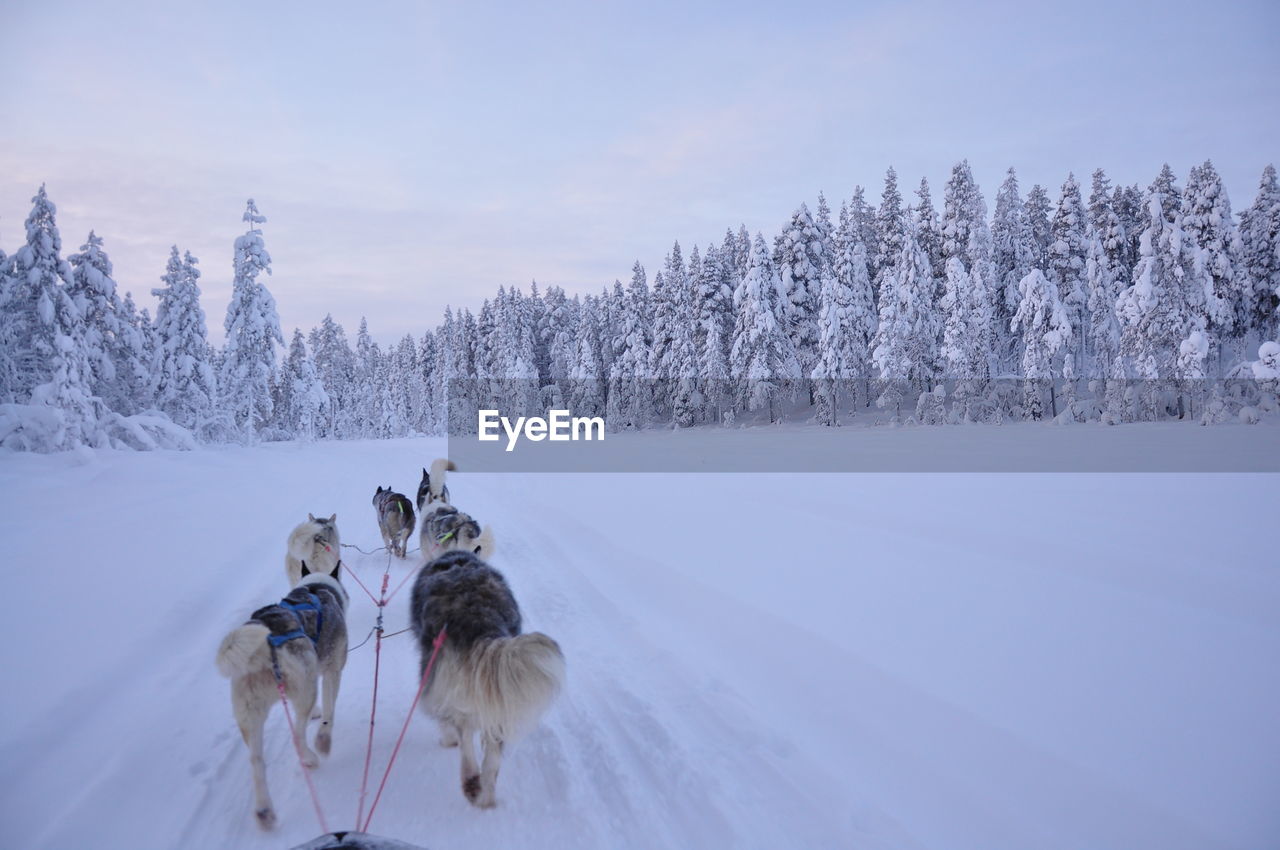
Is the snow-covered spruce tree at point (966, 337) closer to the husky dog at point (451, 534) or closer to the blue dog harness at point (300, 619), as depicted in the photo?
the husky dog at point (451, 534)

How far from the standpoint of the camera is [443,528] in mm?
7289

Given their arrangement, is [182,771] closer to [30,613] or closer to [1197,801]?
[30,613]

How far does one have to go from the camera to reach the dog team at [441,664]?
313 centimetres

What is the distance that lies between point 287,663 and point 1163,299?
129 feet

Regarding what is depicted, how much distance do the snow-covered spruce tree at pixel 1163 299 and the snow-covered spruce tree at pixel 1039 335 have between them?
3.68 metres

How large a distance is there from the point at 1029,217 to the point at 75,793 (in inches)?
2119

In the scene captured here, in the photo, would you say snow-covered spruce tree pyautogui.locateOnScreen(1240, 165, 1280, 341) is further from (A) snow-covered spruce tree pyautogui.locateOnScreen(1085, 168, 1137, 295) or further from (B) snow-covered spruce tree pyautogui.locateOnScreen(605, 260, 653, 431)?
(B) snow-covered spruce tree pyautogui.locateOnScreen(605, 260, 653, 431)

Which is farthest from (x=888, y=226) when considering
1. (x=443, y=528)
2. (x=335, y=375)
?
(x=335, y=375)

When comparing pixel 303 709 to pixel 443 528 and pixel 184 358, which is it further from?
pixel 184 358

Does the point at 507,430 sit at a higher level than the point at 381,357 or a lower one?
lower

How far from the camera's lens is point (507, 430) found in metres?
54.1

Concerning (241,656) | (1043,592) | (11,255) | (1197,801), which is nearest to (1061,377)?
(1043,592)

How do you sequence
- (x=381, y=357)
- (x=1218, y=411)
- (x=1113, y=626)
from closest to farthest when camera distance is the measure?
(x=1113, y=626) < (x=1218, y=411) < (x=381, y=357)

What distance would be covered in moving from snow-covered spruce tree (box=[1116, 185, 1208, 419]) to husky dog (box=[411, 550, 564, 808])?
36.7 m
